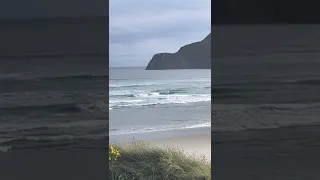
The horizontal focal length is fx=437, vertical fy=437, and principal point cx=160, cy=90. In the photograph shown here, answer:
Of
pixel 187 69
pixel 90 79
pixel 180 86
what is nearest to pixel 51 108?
pixel 90 79

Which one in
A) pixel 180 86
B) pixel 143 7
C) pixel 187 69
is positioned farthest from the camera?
pixel 180 86

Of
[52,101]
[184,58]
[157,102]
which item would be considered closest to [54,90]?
[52,101]

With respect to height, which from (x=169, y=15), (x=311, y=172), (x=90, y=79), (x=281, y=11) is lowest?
(x=311, y=172)

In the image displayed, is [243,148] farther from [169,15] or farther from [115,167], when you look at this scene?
[169,15]

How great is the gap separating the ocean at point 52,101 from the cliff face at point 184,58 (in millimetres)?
4051

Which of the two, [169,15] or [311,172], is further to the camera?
[169,15]

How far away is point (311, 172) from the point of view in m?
1.86

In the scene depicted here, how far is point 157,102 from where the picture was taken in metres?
6.82

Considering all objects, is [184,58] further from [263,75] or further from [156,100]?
[263,75]

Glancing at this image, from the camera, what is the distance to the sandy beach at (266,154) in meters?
1.79

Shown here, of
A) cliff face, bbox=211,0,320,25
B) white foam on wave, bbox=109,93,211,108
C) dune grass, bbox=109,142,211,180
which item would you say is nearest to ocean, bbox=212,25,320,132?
cliff face, bbox=211,0,320,25

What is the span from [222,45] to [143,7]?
4.70m

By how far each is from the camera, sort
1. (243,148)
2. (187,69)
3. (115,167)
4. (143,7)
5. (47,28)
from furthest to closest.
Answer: (187,69) < (143,7) < (115,167) < (243,148) < (47,28)

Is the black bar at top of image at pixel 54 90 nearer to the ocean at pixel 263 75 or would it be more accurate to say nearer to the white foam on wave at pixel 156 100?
the ocean at pixel 263 75
